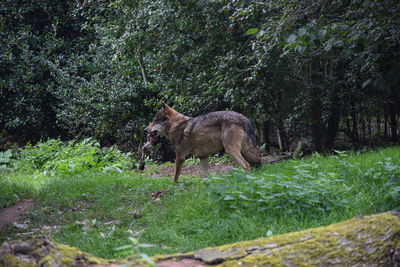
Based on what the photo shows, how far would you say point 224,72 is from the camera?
9.99 meters

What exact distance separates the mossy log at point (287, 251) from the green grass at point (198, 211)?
1.69 metres

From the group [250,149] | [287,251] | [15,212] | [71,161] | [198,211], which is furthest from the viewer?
[71,161]


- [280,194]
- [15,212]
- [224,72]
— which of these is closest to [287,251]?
[280,194]

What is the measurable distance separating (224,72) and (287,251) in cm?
797

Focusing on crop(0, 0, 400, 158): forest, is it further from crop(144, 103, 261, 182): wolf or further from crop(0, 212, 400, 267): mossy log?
crop(0, 212, 400, 267): mossy log

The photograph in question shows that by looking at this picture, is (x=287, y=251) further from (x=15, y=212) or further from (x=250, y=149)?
(x=250, y=149)

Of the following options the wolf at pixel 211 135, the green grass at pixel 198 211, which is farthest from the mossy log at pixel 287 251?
the wolf at pixel 211 135

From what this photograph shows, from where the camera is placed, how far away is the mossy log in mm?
2123

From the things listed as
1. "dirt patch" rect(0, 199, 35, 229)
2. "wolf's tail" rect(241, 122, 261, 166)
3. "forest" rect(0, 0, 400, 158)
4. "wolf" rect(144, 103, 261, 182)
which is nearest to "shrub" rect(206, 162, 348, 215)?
"forest" rect(0, 0, 400, 158)

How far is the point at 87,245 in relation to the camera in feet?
15.7

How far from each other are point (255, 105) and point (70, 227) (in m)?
6.97

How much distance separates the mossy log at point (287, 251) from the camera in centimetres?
212

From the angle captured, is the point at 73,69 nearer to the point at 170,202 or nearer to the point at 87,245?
the point at 170,202

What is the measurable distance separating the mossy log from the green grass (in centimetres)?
169
